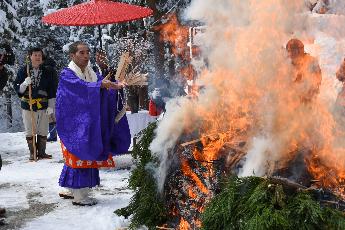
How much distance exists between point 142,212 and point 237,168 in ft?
4.52

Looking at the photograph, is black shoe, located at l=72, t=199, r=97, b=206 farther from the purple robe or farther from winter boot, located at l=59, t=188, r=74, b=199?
winter boot, located at l=59, t=188, r=74, b=199

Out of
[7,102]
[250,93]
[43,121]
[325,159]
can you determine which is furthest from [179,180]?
[7,102]

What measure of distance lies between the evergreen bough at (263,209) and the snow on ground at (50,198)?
225 centimetres

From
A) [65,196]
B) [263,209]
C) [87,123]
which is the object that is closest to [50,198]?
[65,196]

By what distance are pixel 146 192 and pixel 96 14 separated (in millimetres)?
4619

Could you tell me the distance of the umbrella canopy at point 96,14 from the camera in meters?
8.97

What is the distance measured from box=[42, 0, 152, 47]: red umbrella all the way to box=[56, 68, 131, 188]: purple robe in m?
2.41

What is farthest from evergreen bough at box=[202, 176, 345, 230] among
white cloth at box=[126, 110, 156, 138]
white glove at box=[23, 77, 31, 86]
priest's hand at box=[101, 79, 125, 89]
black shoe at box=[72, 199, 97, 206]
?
white glove at box=[23, 77, 31, 86]

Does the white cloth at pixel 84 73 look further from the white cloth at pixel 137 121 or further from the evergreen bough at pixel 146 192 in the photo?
the white cloth at pixel 137 121

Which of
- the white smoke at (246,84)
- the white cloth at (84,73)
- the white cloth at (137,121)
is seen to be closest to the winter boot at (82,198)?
the white cloth at (84,73)

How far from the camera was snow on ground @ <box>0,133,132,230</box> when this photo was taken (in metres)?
6.30

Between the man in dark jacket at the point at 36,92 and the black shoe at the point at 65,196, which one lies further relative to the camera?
the man in dark jacket at the point at 36,92

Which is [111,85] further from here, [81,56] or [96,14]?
[96,14]

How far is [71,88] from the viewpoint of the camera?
21.9 ft
